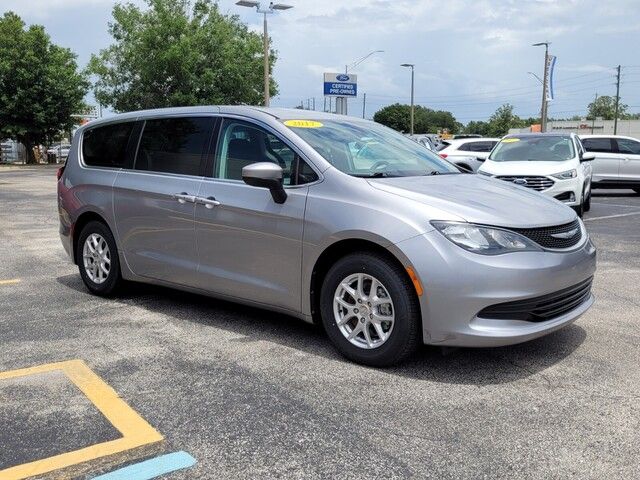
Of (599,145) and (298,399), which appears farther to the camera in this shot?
(599,145)

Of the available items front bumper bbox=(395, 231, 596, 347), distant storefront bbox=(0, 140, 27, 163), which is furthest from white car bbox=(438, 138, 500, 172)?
distant storefront bbox=(0, 140, 27, 163)

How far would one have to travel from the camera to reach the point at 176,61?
37.8m

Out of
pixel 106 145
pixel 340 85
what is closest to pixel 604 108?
pixel 340 85

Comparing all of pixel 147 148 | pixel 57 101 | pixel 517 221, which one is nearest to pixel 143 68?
pixel 57 101

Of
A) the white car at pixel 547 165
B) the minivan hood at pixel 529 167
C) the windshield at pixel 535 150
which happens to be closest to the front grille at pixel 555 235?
the white car at pixel 547 165

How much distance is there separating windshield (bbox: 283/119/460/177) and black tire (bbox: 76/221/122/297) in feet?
6.99

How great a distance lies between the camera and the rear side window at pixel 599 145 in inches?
686

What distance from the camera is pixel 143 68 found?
38.8 m

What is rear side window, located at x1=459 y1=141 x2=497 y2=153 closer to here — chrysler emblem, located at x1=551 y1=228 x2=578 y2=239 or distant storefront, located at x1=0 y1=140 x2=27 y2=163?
chrysler emblem, located at x1=551 y1=228 x2=578 y2=239

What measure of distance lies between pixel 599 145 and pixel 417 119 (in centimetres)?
10304

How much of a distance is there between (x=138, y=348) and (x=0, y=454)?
5.16ft

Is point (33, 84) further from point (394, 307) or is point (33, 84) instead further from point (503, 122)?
point (503, 122)

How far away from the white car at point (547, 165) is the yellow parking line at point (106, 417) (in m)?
8.93

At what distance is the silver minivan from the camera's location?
379cm
